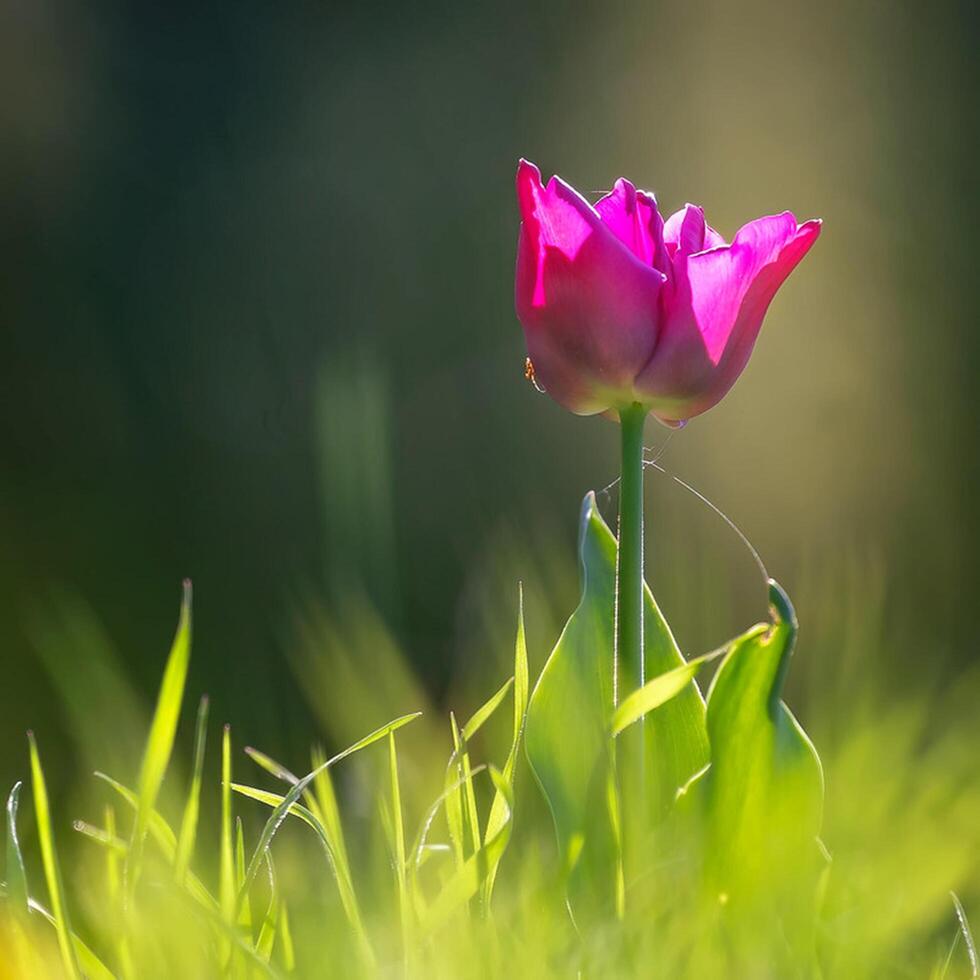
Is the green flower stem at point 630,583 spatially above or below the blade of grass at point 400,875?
above

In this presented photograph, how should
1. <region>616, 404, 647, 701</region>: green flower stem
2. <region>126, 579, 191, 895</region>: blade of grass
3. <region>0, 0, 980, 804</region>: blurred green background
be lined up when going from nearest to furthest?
<region>126, 579, 191, 895</region>: blade of grass, <region>616, 404, 647, 701</region>: green flower stem, <region>0, 0, 980, 804</region>: blurred green background

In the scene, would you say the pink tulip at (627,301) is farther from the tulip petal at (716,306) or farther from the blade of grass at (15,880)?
the blade of grass at (15,880)

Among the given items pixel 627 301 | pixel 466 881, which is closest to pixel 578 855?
pixel 466 881

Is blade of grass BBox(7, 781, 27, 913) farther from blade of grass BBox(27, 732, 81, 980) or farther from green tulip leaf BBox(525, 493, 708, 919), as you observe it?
green tulip leaf BBox(525, 493, 708, 919)

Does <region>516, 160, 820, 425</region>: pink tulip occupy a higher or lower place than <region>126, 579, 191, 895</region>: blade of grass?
higher

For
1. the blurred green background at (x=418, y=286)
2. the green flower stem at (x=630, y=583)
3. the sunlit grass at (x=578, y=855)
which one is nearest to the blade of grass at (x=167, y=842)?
the sunlit grass at (x=578, y=855)

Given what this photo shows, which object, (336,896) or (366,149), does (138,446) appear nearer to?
(366,149)

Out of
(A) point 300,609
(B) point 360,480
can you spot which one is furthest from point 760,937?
(A) point 300,609

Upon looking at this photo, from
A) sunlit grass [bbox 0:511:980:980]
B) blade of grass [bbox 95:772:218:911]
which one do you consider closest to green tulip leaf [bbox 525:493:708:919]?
sunlit grass [bbox 0:511:980:980]

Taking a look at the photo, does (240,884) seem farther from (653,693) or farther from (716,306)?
(716,306)
